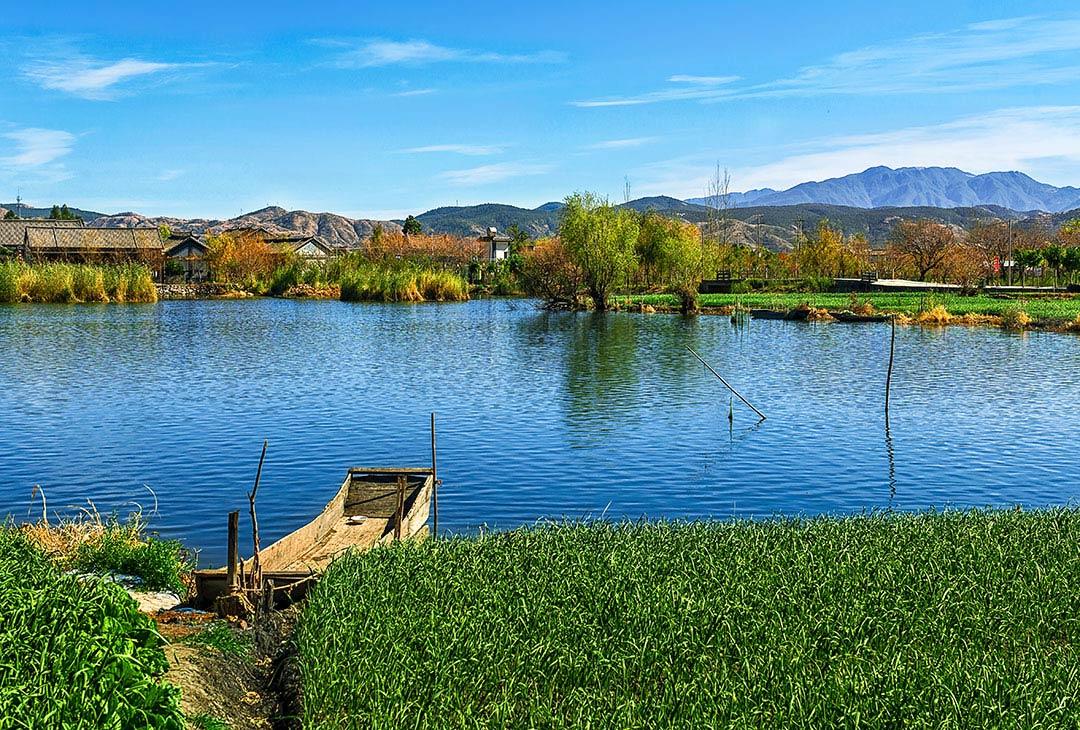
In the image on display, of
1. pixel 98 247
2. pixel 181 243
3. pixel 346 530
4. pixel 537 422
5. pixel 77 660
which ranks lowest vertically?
pixel 346 530

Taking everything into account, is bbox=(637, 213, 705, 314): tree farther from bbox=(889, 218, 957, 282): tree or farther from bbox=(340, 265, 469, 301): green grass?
bbox=(889, 218, 957, 282): tree

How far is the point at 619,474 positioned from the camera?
2141 centimetres

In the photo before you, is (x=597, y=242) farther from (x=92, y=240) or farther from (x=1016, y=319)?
(x=92, y=240)

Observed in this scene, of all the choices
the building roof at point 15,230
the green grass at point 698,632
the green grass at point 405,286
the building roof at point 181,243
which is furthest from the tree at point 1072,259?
the building roof at point 15,230

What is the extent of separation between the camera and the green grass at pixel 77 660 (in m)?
6.14

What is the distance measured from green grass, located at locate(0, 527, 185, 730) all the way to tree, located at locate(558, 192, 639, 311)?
61.9m

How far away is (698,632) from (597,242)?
59.3m

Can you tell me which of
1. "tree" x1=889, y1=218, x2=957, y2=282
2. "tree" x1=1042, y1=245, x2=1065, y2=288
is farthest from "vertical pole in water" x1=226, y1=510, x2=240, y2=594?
"tree" x1=889, y1=218, x2=957, y2=282

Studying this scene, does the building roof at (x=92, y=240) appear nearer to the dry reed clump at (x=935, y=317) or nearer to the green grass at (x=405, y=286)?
the green grass at (x=405, y=286)

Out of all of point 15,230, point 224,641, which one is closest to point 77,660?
point 224,641

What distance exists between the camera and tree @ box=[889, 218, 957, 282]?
3605 inches

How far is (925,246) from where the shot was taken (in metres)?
92.6

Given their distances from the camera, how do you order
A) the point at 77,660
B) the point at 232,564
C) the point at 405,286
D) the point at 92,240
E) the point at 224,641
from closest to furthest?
the point at 77,660
the point at 224,641
the point at 232,564
the point at 405,286
the point at 92,240

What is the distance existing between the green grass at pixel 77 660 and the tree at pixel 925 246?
302ft
